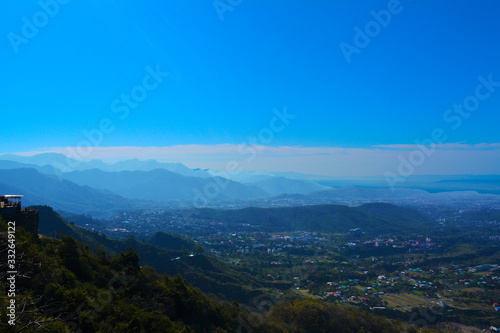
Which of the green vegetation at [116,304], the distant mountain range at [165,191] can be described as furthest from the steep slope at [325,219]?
the green vegetation at [116,304]

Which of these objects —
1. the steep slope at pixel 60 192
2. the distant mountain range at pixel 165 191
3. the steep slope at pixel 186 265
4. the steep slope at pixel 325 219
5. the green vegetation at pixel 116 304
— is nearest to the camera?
the green vegetation at pixel 116 304

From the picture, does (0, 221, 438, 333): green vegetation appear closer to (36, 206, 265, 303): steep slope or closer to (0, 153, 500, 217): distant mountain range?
(36, 206, 265, 303): steep slope

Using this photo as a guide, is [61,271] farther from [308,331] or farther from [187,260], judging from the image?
[187,260]

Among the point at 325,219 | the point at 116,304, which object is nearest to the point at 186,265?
the point at 116,304

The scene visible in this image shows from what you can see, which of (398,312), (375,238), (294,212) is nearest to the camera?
(398,312)

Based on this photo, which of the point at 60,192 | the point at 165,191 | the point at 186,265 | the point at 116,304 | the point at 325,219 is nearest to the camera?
the point at 116,304

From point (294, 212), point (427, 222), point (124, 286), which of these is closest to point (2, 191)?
point (294, 212)

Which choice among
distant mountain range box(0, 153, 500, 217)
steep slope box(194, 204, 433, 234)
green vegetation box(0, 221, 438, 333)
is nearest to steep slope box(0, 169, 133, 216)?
distant mountain range box(0, 153, 500, 217)

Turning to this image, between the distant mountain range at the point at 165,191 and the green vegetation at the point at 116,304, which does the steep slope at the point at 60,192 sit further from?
the green vegetation at the point at 116,304

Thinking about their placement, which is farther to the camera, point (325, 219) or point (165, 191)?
point (165, 191)

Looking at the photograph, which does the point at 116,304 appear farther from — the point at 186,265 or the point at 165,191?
the point at 165,191

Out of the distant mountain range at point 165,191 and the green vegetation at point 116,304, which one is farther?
the distant mountain range at point 165,191
